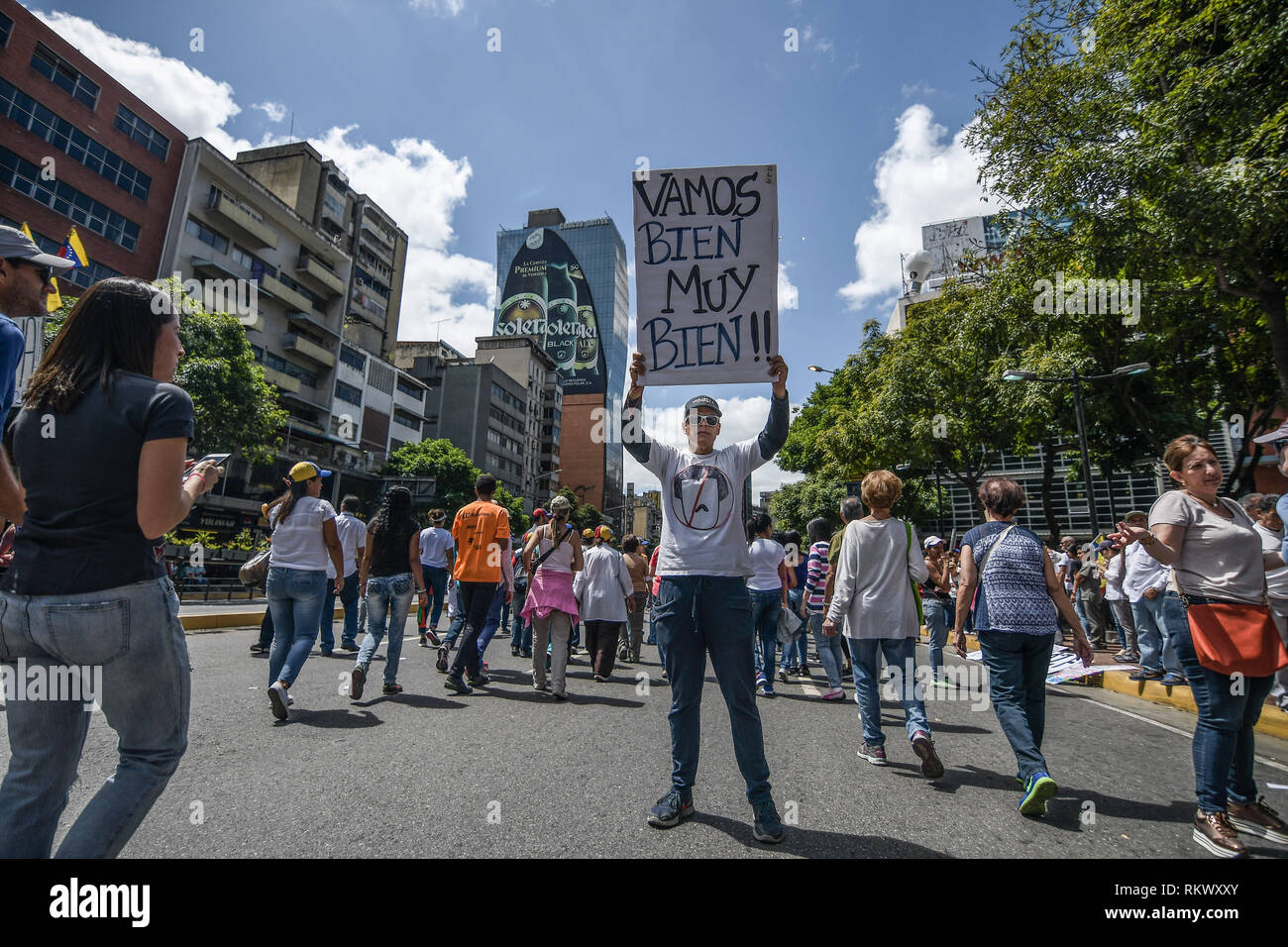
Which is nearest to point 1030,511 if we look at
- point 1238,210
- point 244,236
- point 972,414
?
point 972,414

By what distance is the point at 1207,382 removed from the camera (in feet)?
54.0

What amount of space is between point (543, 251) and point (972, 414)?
120 metres

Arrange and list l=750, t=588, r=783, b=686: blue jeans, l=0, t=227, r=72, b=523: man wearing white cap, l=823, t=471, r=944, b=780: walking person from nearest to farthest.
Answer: l=0, t=227, r=72, b=523: man wearing white cap, l=823, t=471, r=944, b=780: walking person, l=750, t=588, r=783, b=686: blue jeans

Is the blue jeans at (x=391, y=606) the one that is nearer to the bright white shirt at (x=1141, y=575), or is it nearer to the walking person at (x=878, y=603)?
the walking person at (x=878, y=603)

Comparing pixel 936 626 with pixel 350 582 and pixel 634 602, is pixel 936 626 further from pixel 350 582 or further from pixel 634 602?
pixel 350 582

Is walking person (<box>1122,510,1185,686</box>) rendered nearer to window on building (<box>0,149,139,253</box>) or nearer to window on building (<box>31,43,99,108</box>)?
window on building (<box>0,149,139,253</box>)

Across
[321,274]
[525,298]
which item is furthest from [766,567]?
[525,298]

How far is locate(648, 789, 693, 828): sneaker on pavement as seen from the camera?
3092mm

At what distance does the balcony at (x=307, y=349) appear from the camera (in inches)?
1743

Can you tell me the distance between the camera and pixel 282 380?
42969mm

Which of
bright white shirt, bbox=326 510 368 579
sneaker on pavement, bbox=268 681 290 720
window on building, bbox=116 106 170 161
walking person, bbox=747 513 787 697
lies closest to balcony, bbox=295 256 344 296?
window on building, bbox=116 106 170 161

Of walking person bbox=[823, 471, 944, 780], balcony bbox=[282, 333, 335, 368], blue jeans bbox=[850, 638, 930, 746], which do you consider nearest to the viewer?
blue jeans bbox=[850, 638, 930, 746]

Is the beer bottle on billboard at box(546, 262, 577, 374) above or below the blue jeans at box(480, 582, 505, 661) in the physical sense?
above
